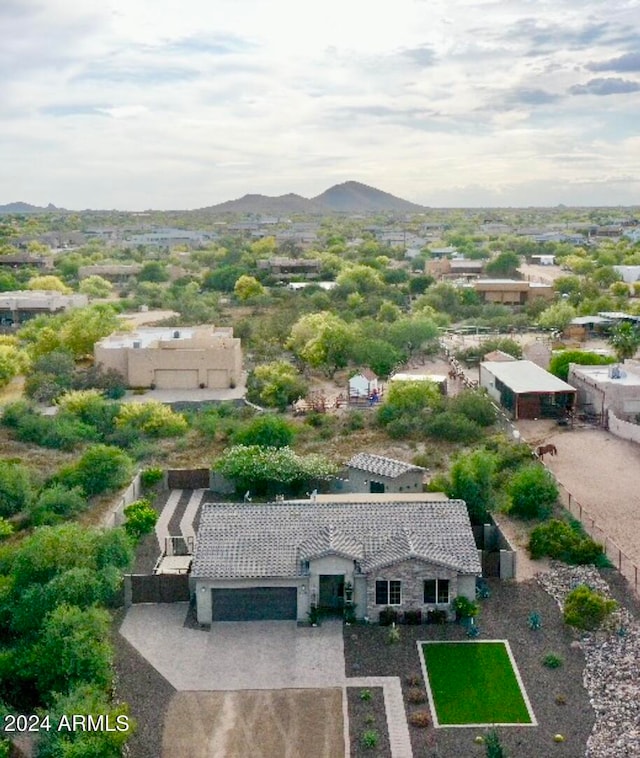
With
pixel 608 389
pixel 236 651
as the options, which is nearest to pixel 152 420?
pixel 236 651

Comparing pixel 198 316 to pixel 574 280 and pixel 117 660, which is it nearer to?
pixel 574 280

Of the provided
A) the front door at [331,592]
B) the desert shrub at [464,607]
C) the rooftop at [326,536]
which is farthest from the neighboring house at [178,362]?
the desert shrub at [464,607]

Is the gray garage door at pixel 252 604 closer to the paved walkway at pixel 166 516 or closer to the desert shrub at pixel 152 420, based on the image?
the paved walkway at pixel 166 516

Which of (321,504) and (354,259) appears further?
(354,259)

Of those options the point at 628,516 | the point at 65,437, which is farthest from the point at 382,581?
the point at 65,437

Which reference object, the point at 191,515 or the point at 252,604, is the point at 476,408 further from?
the point at 252,604

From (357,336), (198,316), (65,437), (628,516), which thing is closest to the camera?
(628,516)

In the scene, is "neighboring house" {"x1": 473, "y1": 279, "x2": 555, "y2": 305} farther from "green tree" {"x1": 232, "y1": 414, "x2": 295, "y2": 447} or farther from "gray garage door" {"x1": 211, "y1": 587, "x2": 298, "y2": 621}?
"gray garage door" {"x1": 211, "y1": 587, "x2": 298, "y2": 621}
